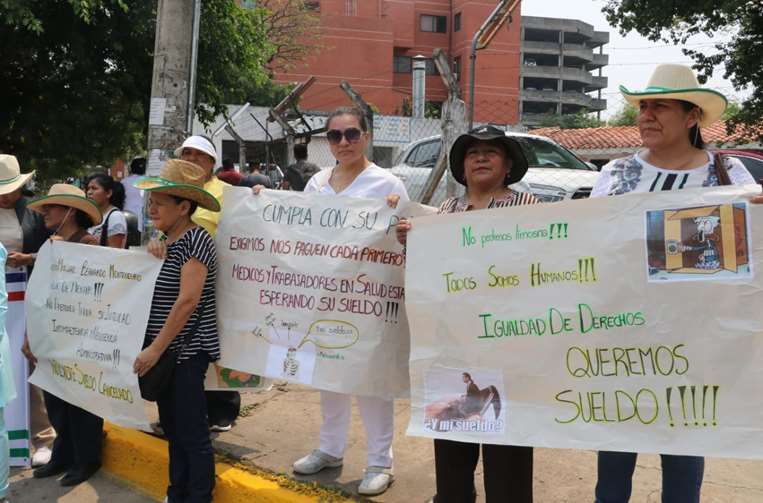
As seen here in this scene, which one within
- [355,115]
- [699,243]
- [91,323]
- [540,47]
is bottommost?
[91,323]

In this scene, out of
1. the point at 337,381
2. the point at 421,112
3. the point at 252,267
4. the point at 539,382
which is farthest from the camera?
the point at 421,112

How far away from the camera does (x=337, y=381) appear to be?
10.7ft

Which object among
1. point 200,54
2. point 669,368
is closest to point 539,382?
point 669,368

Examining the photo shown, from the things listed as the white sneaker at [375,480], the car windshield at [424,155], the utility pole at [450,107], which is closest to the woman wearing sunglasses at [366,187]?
the white sneaker at [375,480]

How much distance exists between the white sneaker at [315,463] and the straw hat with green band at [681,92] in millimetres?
2399

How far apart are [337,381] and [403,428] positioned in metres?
1.22

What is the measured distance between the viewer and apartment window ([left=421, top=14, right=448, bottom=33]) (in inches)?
1983

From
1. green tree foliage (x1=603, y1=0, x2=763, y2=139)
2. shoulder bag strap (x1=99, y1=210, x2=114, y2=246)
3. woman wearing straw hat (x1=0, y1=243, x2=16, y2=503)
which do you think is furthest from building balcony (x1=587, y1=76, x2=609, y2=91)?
woman wearing straw hat (x1=0, y1=243, x2=16, y2=503)

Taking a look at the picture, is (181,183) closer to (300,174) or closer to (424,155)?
(300,174)

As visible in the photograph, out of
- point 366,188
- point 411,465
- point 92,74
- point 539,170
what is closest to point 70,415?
point 411,465

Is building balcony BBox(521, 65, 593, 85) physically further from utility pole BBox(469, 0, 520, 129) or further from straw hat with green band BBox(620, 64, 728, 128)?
straw hat with green band BBox(620, 64, 728, 128)

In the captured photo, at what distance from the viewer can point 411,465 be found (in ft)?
12.3

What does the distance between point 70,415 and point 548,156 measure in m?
6.88

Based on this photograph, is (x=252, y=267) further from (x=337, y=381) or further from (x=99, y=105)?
(x=99, y=105)
